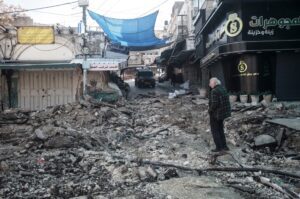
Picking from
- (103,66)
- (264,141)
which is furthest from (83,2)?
(264,141)

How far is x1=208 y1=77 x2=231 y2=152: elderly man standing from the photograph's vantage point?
9.87 m

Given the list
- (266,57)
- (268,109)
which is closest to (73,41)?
(266,57)

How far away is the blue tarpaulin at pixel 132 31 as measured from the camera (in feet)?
96.4

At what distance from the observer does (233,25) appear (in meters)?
20.9

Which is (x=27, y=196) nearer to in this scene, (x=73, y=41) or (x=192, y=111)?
(x=192, y=111)

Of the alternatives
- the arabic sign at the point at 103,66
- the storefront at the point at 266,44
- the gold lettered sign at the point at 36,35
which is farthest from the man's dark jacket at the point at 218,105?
the gold lettered sign at the point at 36,35

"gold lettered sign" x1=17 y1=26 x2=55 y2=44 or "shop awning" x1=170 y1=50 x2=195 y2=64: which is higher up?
"gold lettered sign" x1=17 y1=26 x2=55 y2=44

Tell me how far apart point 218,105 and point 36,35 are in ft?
61.9

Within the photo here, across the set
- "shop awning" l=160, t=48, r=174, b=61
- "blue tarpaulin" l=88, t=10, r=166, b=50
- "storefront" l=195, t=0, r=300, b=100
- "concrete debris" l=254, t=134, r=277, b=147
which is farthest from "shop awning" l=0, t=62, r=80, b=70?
"shop awning" l=160, t=48, r=174, b=61

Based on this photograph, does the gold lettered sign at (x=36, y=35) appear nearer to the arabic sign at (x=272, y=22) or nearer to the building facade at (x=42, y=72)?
the building facade at (x=42, y=72)

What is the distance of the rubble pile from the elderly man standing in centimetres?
41

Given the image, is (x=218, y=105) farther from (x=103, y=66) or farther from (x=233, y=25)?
(x=103, y=66)

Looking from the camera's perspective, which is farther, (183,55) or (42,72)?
(183,55)

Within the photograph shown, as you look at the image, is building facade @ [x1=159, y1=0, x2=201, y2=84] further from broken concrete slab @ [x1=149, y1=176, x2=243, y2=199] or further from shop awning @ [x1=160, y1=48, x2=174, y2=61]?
broken concrete slab @ [x1=149, y1=176, x2=243, y2=199]
